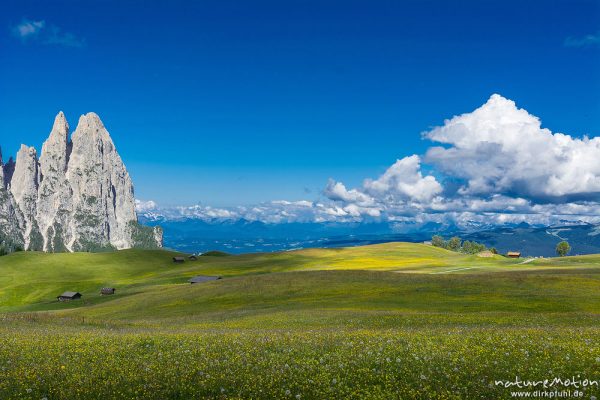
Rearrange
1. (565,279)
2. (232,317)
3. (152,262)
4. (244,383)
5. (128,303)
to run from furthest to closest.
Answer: (152,262), (128,303), (565,279), (232,317), (244,383)

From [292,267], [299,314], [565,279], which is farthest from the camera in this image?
[292,267]

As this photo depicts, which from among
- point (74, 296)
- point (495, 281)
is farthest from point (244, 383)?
point (74, 296)

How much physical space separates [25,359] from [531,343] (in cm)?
2162

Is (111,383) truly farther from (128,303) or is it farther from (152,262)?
(152,262)

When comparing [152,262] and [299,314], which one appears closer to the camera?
[299,314]

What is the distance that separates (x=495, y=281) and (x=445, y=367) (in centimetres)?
5658

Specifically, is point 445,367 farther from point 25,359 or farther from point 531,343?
point 25,359

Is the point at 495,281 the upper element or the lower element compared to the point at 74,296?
upper

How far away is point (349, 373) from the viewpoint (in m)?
14.5

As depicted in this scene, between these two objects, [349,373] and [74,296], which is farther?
[74,296]

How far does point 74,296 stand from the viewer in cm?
9781

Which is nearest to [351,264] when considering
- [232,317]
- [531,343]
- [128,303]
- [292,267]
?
[292,267]

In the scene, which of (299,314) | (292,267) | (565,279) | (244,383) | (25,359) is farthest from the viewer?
(292,267)

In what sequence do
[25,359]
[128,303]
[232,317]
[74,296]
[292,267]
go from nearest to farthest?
[25,359]
[232,317]
[128,303]
[74,296]
[292,267]
